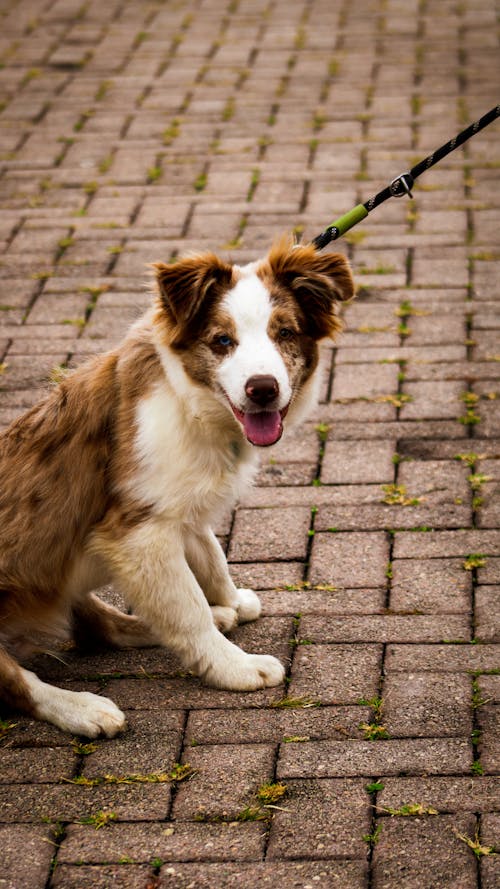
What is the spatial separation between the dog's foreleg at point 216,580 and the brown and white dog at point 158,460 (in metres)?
0.16

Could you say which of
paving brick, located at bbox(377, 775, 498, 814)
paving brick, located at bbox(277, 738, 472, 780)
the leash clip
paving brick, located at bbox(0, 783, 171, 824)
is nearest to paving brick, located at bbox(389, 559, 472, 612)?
paving brick, located at bbox(277, 738, 472, 780)

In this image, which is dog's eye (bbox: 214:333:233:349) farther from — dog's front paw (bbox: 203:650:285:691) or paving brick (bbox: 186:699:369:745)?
paving brick (bbox: 186:699:369:745)

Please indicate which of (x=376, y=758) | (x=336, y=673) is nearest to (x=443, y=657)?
(x=336, y=673)

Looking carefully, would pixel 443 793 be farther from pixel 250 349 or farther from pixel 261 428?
pixel 250 349

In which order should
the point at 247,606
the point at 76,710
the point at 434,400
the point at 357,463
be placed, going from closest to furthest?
the point at 76,710 < the point at 247,606 < the point at 357,463 < the point at 434,400

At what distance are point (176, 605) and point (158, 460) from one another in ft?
1.55

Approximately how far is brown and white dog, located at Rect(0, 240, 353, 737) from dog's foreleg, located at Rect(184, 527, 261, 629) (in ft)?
0.54

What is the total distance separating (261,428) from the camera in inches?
146

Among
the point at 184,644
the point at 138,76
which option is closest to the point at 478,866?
the point at 184,644

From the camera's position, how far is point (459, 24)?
1062cm

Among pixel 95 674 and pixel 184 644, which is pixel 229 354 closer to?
pixel 184 644

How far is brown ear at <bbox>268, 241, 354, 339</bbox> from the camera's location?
3822 mm

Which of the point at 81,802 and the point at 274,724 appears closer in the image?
the point at 81,802

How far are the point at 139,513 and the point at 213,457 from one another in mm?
299
